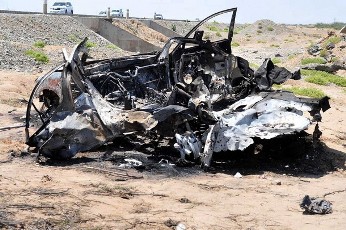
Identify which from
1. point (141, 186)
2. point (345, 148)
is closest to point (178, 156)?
point (141, 186)

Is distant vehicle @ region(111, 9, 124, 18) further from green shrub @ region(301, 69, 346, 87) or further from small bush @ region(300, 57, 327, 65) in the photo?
green shrub @ region(301, 69, 346, 87)

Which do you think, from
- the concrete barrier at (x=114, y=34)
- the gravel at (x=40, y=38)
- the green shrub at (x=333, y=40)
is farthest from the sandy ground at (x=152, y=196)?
the green shrub at (x=333, y=40)

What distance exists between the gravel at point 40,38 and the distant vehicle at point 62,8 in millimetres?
6922

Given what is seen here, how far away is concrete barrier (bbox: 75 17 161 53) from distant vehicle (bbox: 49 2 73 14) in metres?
6.16

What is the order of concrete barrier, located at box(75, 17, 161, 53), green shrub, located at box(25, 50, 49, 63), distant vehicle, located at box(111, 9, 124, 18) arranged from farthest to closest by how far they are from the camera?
distant vehicle, located at box(111, 9, 124, 18) → concrete barrier, located at box(75, 17, 161, 53) → green shrub, located at box(25, 50, 49, 63)

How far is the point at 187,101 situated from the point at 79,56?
210 centimetres

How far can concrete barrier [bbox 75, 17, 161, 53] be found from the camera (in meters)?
32.1

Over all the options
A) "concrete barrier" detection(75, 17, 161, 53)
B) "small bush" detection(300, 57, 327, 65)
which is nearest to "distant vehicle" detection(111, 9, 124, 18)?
"concrete barrier" detection(75, 17, 161, 53)

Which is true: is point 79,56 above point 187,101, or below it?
above

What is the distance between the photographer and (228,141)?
29.4 ft

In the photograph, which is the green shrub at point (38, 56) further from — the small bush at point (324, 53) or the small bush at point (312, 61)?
the small bush at point (324, 53)

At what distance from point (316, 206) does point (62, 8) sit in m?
37.8

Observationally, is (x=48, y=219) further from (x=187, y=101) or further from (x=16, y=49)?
(x=16, y=49)

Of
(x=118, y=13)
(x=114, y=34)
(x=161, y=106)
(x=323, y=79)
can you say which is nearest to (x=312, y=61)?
(x=323, y=79)
